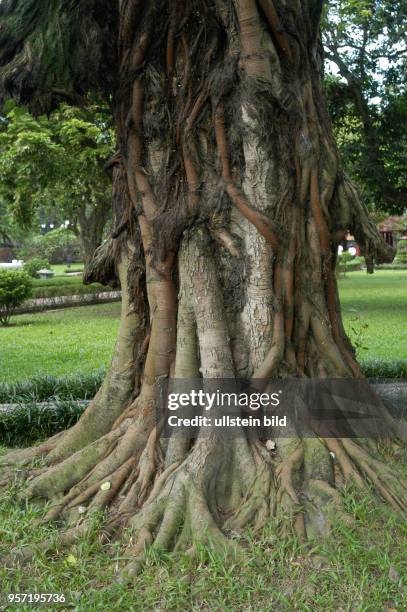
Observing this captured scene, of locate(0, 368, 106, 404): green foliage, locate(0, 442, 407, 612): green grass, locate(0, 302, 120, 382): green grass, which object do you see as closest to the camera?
locate(0, 442, 407, 612): green grass

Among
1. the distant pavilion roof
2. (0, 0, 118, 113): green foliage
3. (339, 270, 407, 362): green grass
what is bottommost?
(339, 270, 407, 362): green grass

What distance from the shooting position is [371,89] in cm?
1465

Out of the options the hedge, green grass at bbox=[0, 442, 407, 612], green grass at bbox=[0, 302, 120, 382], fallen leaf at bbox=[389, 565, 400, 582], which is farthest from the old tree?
the hedge

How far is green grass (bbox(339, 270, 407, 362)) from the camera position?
10.6 m

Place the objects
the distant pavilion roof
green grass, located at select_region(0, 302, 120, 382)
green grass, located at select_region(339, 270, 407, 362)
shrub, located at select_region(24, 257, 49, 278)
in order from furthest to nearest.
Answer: the distant pavilion roof < shrub, located at select_region(24, 257, 49, 278) < green grass, located at select_region(339, 270, 407, 362) < green grass, located at select_region(0, 302, 120, 382)

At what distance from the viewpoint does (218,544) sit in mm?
3516

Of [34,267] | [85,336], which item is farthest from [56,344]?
[34,267]

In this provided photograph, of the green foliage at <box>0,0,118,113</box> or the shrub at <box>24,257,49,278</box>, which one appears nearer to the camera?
the green foliage at <box>0,0,118,113</box>

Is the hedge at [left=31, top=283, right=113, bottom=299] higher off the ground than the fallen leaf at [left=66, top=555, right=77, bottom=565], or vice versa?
the hedge at [left=31, top=283, right=113, bottom=299]
